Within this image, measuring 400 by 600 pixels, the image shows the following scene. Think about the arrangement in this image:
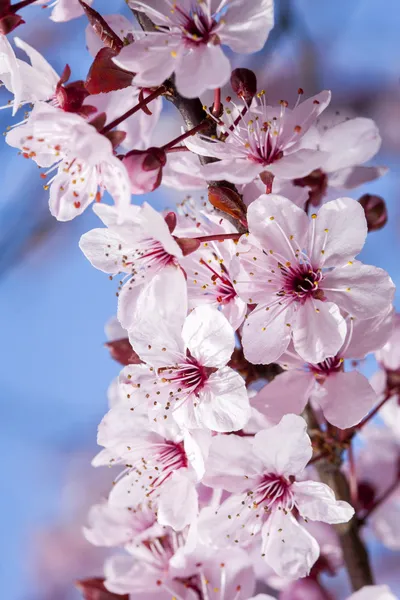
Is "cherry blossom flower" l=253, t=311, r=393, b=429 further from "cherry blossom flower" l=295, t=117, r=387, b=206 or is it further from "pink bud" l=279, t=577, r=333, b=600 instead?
"pink bud" l=279, t=577, r=333, b=600

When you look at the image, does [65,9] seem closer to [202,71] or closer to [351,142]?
[202,71]

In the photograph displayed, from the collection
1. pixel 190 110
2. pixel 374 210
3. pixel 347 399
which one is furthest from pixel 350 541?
pixel 190 110

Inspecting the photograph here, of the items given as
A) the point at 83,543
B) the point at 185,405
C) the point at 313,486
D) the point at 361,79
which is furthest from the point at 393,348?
the point at 83,543

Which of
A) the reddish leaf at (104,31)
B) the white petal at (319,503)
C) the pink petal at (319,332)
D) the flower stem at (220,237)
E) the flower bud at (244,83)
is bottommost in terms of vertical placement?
the white petal at (319,503)

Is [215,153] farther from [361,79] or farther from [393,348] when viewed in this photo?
[361,79]

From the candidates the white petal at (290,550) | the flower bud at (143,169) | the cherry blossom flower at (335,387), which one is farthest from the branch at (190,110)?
the white petal at (290,550)

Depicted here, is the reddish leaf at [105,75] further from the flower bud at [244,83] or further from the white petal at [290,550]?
the white petal at [290,550]

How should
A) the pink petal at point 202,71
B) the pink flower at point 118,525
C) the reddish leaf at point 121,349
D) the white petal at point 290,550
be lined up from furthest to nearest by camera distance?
Answer: the pink flower at point 118,525, the reddish leaf at point 121,349, the white petal at point 290,550, the pink petal at point 202,71
